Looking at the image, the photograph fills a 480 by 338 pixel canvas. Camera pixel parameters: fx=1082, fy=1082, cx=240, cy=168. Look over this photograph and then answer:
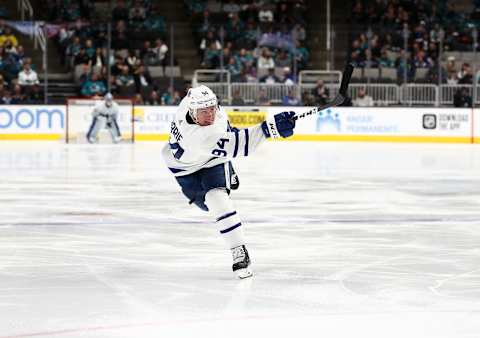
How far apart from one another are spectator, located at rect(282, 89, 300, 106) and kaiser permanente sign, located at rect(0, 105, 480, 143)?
0.20 meters

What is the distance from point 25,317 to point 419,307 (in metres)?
2.02

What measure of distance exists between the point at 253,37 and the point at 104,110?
494cm

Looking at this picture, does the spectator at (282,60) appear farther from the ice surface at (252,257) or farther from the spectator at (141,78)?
the ice surface at (252,257)

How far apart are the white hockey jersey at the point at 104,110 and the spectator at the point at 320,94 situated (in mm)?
4537

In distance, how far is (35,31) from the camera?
25500mm

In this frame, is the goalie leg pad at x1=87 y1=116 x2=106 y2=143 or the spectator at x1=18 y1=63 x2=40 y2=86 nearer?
the goalie leg pad at x1=87 y1=116 x2=106 y2=143

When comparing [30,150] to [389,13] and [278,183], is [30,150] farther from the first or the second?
[389,13]

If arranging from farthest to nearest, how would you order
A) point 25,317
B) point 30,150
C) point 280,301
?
point 30,150 → point 280,301 → point 25,317

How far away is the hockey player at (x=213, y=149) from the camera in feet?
21.2

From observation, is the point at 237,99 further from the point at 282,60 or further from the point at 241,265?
the point at 241,265

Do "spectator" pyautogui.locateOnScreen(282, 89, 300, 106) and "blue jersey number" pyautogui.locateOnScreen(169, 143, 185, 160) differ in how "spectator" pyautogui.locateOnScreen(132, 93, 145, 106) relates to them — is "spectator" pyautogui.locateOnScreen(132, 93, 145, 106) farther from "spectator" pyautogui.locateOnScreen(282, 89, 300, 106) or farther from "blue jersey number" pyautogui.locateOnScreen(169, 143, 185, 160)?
"blue jersey number" pyautogui.locateOnScreen(169, 143, 185, 160)

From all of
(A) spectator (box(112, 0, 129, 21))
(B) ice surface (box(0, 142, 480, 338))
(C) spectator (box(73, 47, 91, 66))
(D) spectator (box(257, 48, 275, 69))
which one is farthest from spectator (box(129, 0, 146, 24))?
(B) ice surface (box(0, 142, 480, 338))

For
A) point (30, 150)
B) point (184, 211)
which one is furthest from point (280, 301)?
point (30, 150)

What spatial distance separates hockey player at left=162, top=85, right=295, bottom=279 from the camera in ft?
21.2
